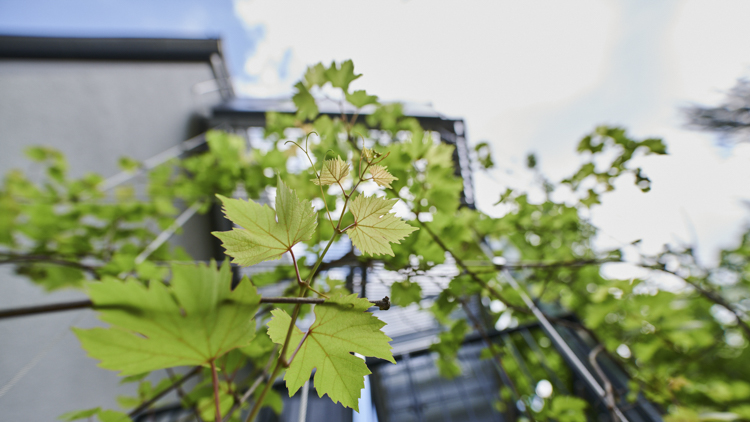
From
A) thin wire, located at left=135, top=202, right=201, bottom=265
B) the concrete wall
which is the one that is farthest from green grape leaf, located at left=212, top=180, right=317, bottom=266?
thin wire, located at left=135, top=202, right=201, bottom=265

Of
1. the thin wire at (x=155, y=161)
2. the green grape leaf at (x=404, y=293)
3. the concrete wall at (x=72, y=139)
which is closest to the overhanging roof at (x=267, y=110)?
the thin wire at (x=155, y=161)

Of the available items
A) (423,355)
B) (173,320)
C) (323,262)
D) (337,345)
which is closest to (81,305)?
(173,320)

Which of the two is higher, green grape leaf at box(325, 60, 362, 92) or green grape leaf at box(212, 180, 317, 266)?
green grape leaf at box(325, 60, 362, 92)

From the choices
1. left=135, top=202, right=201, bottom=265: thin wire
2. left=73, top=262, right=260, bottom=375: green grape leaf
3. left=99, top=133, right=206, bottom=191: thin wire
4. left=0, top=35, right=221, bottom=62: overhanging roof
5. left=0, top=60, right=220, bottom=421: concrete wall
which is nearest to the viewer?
left=73, top=262, right=260, bottom=375: green grape leaf

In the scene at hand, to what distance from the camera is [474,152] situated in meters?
1.33

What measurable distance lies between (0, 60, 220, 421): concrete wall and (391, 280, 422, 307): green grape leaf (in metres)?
0.86

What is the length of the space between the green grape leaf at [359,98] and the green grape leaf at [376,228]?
21.4 inches

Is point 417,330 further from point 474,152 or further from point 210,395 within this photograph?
point 210,395

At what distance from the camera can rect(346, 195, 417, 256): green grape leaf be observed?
30 cm

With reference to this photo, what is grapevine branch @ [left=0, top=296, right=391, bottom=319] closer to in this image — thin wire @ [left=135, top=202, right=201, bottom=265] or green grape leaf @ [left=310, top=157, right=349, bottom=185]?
green grape leaf @ [left=310, top=157, right=349, bottom=185]

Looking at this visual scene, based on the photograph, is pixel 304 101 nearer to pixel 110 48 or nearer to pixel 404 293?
pixel 404 293

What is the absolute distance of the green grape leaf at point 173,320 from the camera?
23 centimetres

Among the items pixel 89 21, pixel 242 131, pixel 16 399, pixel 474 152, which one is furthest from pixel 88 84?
pixel 474 152

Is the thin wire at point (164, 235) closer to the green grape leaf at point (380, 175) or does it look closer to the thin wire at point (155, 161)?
the thin wire at point (155, 161)
